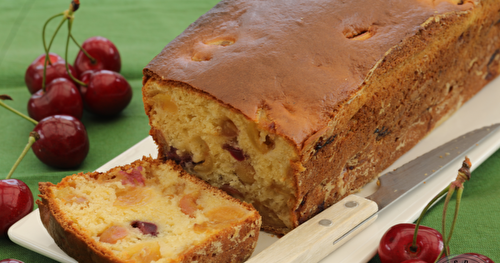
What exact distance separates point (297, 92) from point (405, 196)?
766 millimetres

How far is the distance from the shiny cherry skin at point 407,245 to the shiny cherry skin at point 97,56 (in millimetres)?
2422

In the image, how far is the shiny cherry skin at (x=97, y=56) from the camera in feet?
11.9

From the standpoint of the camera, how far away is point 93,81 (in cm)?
327

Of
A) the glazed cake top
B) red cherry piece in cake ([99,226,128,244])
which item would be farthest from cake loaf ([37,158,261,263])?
the glazed cake top

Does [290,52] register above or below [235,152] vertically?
above

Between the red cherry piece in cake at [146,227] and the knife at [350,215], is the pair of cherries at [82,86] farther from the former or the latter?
the knife at [350,215]

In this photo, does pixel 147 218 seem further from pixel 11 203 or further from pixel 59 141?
pixel 59 141

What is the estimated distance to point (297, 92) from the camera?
212 cm

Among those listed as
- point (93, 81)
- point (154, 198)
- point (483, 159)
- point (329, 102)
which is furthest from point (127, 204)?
point (483, 159)

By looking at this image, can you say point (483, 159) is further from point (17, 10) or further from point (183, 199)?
point (17, 10)

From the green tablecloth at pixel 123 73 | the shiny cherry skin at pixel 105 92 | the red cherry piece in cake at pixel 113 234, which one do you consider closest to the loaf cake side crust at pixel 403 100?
the green tablecloth at pixel 123 73

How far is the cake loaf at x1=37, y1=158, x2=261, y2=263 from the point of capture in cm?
193

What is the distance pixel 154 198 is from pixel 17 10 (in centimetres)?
333

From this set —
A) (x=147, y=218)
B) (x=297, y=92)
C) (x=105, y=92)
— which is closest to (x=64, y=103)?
(x=105, y=92)
